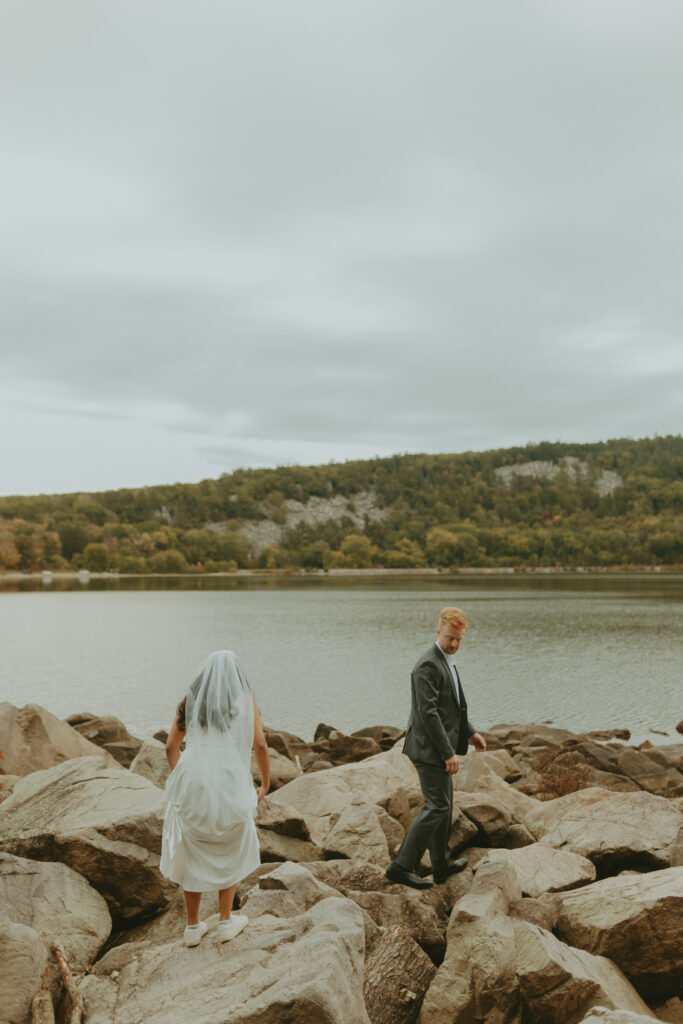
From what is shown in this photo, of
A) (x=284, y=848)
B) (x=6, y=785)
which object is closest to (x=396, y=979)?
(x=284, y=848)

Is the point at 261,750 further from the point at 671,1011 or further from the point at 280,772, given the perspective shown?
the point at 280,772

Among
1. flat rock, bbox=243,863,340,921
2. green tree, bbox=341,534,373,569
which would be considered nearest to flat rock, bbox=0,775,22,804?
flat rock, bbox=243,863,340,921

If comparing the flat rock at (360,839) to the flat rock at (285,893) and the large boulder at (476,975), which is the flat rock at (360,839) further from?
the large boulder at (476,975)

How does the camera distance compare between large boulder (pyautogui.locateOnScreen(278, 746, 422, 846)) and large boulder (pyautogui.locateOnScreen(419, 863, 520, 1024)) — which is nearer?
large boulder (pyautogui.locateOnScreen(419, 863, 520, 1024))

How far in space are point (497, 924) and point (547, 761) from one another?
11122mm

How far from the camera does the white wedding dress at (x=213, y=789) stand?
A: 17.6ft

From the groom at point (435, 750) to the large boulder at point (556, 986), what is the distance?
5.38 ft

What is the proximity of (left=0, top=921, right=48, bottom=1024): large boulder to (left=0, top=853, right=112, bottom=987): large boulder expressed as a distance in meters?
0.58

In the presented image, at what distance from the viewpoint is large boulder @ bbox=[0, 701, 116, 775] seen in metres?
12.4

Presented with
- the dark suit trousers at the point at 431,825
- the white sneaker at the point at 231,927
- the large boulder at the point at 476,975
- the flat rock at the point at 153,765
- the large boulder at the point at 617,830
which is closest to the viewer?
the white sneaker at the point at 231,927

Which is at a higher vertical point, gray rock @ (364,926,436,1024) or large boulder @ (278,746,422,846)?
gray rock @ (364,926,436,1024)

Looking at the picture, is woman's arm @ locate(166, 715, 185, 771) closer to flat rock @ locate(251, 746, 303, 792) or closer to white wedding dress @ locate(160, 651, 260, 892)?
white wedding dress @ locate(160, 651, 260, 892)

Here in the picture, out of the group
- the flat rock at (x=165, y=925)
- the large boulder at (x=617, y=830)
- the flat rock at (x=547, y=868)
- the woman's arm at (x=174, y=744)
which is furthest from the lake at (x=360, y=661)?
the woman's arm at (x=174, y=744)

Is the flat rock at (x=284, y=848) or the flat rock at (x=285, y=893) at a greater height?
the flat rock at (x=285, y=893)
